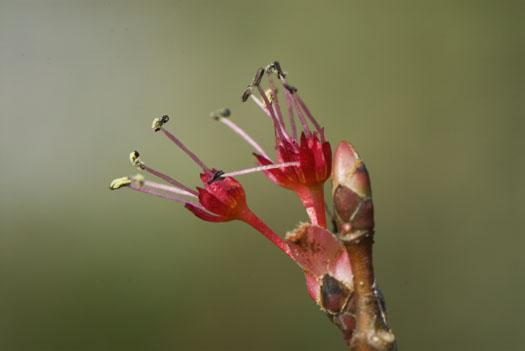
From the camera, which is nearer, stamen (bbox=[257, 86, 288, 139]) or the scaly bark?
the scaly bark

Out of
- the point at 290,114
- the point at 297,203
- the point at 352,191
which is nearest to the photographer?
the point at 352,191

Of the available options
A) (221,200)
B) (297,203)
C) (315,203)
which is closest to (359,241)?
(315,203)

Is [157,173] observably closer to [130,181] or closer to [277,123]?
[130,181]

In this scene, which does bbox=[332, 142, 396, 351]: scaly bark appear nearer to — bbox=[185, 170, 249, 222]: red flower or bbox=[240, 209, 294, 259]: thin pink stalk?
bbox=[240, 209, 294, 259]: thin pink stalk

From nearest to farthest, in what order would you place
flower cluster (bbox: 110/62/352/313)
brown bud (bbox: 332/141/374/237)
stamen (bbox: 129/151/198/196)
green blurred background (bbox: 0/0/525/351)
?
1. brown bud (bbox: 332/141/374/237)
2. flower cluster (bbox: 110/62/352/313)
3. stamen (bbox: 129/151/198/196)
4. green blurred background (bbox: 0/0/525/351)

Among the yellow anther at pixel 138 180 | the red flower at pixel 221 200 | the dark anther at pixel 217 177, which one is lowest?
the red flower at pixel 221 200

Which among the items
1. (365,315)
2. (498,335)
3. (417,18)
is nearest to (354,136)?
→ (417,18)

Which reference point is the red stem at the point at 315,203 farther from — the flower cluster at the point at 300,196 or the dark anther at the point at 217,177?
the dark anther at the point at 217,177

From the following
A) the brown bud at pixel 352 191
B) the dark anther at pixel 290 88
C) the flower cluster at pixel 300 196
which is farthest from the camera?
the dark anther at pixel 290 88

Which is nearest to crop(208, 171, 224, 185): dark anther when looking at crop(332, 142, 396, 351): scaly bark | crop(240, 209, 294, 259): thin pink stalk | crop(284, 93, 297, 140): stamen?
crop(240, 209, 294, 259): thin pink stalk

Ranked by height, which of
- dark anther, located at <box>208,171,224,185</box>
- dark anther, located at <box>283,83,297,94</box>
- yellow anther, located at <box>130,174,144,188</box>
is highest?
dark anther, located at <box>283,83,297,94</box>

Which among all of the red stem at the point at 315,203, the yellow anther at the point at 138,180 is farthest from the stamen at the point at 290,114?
the yellow anther at the point at 138,180

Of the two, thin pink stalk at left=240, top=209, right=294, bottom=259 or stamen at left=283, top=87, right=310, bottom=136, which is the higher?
stamen at left=283, top=87, right=310, bottom=136
